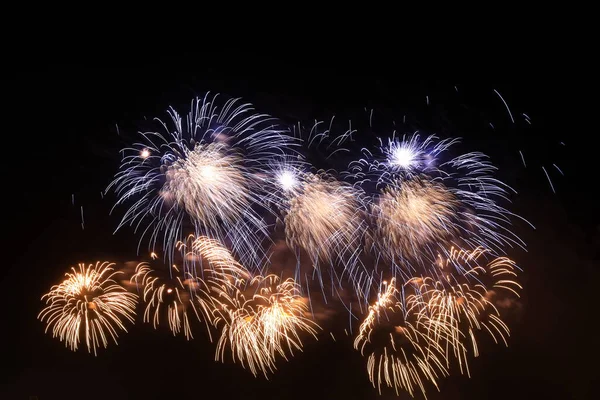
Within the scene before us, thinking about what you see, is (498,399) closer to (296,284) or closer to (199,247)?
(296,284)

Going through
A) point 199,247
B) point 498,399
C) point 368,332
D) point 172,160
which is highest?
point 172,160

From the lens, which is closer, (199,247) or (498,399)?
(199,247)

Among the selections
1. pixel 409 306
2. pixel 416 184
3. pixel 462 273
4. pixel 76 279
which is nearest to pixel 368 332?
pixel 409 306

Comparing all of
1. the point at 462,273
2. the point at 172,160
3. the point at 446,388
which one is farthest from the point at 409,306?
the point at 446,388

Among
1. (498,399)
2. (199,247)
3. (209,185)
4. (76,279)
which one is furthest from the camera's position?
(498,399)

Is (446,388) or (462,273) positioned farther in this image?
(446,388)

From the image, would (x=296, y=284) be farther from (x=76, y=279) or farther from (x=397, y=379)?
(x=397, y=379)

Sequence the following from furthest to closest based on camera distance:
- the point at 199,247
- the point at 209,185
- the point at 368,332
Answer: the point at 368,332 < the point at 199,247 < the point at 209,185

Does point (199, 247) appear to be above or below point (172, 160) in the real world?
below

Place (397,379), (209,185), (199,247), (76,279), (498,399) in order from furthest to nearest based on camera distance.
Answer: (397,379) → (498,399) → (76,279) → (199,247) → (209,185)
